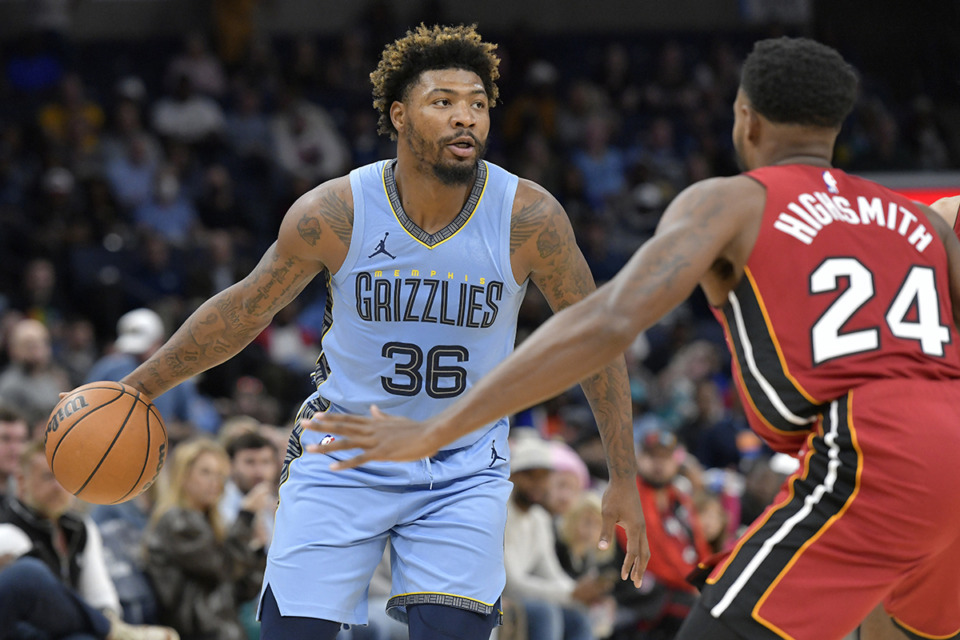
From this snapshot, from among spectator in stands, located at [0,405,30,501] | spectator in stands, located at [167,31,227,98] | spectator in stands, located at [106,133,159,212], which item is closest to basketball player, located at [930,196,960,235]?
spectator in stands, located at [0,405,30,501]

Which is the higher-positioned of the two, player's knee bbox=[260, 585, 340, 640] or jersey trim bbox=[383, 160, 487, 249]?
jersey trim bbox=[383, 160, 487, 249]

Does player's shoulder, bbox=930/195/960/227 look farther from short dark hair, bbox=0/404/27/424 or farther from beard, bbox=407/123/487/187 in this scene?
short dark hair, bbox=0/404/27/424

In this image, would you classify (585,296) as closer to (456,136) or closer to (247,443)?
(456,136)

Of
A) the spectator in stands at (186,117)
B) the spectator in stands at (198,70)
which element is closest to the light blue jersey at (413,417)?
the spectator in stands at (186,117)

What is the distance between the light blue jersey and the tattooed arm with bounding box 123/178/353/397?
0.25 feet

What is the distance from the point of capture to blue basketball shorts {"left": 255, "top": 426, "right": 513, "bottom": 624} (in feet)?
12.8

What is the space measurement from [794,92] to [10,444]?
5010mm

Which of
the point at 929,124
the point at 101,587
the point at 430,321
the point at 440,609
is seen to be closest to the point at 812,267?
the point at 430,321

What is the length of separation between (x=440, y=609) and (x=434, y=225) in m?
1.29

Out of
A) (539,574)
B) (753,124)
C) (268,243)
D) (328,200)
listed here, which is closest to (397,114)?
(328,200)

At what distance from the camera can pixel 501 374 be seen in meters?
2.97

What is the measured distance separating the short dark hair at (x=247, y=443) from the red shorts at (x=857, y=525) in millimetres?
4953

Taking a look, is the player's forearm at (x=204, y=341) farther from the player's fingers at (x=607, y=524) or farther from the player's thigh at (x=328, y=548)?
the player's fingers at (x=607, y=524)

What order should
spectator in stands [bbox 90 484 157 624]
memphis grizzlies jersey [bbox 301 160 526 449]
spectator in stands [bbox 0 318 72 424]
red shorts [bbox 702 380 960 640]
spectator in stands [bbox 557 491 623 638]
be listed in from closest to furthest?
red shorts [bbox 702 380 960 640] < memphis grizzlies jersey [bbox 301 160 526 449] < spectator in stands [bbox 90 484 157 624] < spectator in stands [bbox 557 491 623 638] < spectator in stands [bbox 0 318 72 424]
